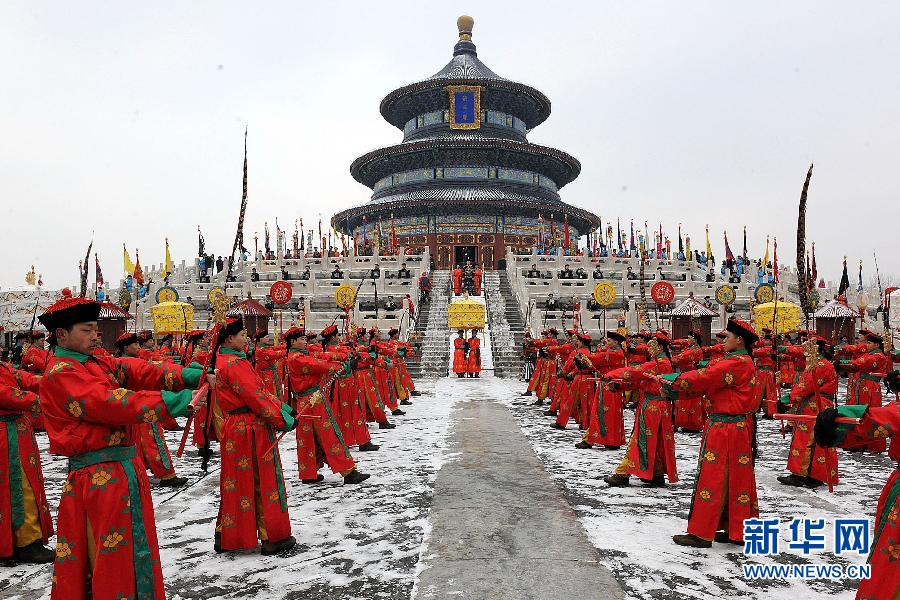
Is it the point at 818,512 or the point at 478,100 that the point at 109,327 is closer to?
the point at 818,512

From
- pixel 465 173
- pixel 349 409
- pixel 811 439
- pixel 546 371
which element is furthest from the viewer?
pixel 465 173

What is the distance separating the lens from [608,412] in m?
8.86

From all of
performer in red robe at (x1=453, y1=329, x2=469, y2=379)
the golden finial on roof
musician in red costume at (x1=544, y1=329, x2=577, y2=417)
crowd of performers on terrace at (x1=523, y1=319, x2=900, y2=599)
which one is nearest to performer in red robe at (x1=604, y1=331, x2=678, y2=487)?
crowd of performers on terrace at (x1=523, y1=319, x2=900, y2=599)

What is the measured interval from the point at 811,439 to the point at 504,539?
406cm

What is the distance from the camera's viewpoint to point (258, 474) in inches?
189

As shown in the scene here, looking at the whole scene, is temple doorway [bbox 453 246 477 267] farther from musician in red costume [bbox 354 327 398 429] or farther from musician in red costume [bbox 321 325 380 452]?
musician in red costume [bbox 321 325 380 452]

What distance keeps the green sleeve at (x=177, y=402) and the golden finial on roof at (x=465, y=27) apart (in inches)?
1819

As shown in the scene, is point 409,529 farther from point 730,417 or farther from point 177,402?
point 730,417

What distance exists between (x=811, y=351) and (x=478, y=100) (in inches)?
1462

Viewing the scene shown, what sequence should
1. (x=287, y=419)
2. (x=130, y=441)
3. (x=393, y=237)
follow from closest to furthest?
1. (x=130, y=441)
2. (x=287, y=419)
3. (x=393, y=237)

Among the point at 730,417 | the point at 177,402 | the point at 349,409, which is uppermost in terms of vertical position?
the point at 177,402

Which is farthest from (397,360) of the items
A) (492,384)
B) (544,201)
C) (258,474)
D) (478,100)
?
(478,100)

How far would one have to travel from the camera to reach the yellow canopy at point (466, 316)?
827 inches

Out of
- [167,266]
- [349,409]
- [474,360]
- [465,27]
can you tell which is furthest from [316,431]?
[465,27]
